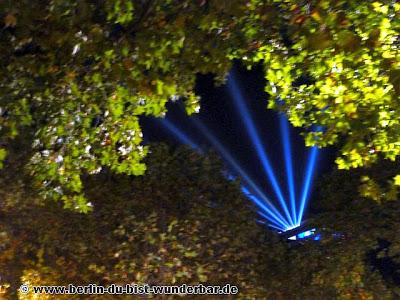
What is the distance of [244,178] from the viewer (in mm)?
11328

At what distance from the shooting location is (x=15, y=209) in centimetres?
764

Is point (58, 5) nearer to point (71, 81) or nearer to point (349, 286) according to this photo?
point (71, 81)

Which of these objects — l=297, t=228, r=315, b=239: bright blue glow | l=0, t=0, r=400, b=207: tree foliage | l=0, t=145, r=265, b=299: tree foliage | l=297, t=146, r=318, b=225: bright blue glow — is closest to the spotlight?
l=297, t=228, r=315, b=239: bright blue glow

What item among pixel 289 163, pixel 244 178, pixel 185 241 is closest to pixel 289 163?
pixel 289 163

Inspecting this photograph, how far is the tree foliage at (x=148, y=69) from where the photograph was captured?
15.1 feet

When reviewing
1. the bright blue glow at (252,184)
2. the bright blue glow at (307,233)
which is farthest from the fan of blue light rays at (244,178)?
the bright blue glow at (307,233)

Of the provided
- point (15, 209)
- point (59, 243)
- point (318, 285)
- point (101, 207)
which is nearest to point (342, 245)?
point (318, 285)

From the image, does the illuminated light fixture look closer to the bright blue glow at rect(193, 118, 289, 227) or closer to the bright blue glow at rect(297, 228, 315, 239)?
the bright blue glow at rect(193, 118, 289, 227)

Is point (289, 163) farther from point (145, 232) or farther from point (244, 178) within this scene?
point (145, 232)

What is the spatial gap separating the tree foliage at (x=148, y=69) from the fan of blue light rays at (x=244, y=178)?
3.81m

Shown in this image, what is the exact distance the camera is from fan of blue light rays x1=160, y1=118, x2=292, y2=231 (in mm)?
9852

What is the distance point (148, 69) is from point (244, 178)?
6469mm

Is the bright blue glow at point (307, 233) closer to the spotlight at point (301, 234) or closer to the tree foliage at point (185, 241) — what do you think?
the spotlight at point (301, 234)

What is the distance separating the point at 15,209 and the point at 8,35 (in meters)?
3.49
